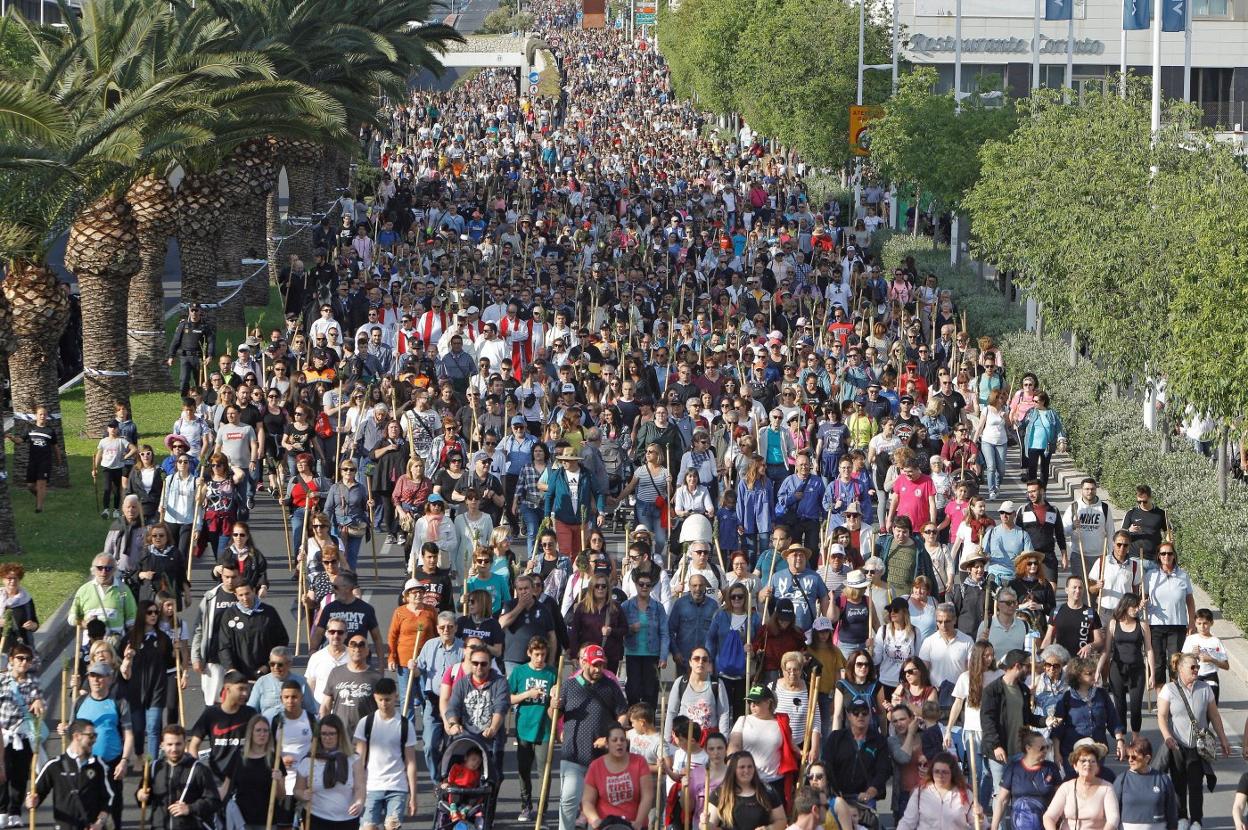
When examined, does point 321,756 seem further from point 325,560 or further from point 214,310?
Result: point 214,310

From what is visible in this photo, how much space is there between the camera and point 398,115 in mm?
84250

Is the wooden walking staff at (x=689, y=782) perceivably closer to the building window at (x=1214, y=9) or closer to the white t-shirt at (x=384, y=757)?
the white t-shirt at (x=384, y=757)

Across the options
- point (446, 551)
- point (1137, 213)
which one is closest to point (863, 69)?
point (1137, 213)

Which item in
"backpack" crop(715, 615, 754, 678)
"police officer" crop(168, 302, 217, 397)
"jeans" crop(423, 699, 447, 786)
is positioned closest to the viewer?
"jeans" crop(423, 699, 447, 786)

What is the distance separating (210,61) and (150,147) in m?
2.53

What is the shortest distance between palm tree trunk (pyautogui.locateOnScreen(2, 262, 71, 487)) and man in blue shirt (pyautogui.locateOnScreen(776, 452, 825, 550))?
8.91 metres

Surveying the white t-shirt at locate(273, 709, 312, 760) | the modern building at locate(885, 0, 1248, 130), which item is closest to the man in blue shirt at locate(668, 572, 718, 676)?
the white t-shirt at locate(273, 709, 312, 760)

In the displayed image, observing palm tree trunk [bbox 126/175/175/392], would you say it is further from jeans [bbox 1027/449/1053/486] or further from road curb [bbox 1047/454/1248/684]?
jeans [bbox 1027/449/1053/486]

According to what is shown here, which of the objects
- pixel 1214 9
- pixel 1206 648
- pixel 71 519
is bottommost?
pixel 71 519

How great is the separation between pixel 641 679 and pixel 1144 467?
9.33 meters

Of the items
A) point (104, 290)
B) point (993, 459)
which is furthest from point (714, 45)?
point (993, 459)

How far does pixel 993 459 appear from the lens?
22500 millimetres

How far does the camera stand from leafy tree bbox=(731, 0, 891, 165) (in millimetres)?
53594

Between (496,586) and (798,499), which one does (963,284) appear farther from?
(496,586)
